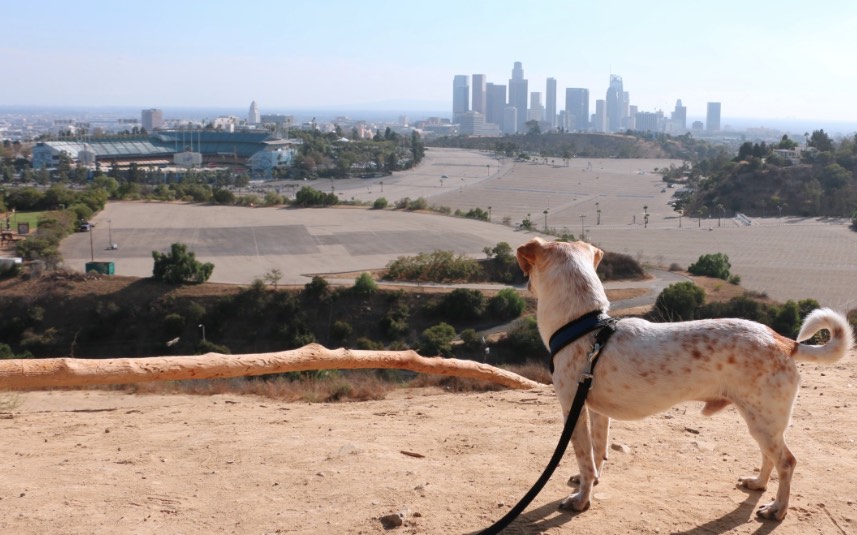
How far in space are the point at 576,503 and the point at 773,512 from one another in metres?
0.95

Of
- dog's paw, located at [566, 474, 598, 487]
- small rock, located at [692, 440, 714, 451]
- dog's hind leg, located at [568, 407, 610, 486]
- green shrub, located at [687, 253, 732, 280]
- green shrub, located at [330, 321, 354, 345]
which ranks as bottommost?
green shrub, located at [330, 321, 354, 345]

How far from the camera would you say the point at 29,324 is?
31.4m

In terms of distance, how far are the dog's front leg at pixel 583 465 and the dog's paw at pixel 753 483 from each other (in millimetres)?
917

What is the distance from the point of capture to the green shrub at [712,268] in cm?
4156

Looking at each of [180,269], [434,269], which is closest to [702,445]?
[180,269]

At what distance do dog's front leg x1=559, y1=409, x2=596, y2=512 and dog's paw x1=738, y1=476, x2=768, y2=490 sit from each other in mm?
917

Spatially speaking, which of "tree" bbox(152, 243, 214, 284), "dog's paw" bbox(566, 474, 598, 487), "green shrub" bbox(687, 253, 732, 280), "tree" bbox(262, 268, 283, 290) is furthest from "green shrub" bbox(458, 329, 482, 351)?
"dog's paw" bbox(566, 474, 598, 487)

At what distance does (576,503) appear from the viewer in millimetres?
4137

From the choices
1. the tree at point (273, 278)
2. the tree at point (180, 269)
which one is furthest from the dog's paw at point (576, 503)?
the tree at point (180, 269)

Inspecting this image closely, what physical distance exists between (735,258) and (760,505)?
163ft

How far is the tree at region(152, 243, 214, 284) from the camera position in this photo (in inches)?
1366

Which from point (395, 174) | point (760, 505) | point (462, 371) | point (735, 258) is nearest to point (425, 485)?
point (760, 505)

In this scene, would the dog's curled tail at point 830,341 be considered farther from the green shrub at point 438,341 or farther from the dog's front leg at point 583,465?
the green shrub at point 438,341

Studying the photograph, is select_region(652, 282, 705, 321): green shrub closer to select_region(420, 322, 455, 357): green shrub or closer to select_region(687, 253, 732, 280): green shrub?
select_region(420, 322, 455, 357): green shrub
